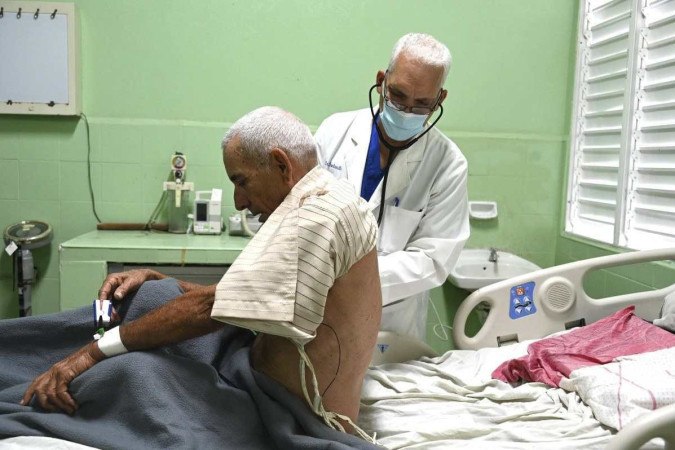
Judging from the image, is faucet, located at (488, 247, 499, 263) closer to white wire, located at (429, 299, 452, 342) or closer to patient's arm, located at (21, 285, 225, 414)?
white wire, located at (429, 299, 452, 342)

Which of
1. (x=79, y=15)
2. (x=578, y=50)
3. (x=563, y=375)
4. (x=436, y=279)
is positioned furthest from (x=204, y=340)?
(x=578, y=50)

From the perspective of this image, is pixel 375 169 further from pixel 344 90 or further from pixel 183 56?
pixel 183 56

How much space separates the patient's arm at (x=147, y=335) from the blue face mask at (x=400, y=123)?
893 millimetres

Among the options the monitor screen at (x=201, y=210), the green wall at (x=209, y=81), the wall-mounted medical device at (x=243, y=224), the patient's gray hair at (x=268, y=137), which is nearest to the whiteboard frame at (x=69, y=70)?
the green wall at (x=209, y=81)

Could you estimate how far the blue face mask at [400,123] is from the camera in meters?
1.82

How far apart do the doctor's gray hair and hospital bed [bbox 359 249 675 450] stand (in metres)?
0.80

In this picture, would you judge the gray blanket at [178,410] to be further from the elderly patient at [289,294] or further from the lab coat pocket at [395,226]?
the lab coat pocket at [395,226]

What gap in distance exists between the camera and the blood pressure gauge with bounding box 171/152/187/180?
305 cm

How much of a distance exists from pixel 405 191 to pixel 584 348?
76cm

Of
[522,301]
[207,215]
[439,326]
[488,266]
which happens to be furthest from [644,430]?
[207,215]

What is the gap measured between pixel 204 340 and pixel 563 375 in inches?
40.3

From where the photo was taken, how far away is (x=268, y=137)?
1.31m

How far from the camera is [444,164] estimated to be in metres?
2.05

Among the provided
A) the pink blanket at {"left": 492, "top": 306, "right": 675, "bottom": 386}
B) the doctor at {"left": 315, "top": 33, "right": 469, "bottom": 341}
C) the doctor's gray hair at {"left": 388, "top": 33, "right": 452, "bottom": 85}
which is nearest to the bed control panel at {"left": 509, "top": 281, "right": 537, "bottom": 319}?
the pink blanket at {"left": 492, "top": 306, "right": 675, "bottom": 386}
